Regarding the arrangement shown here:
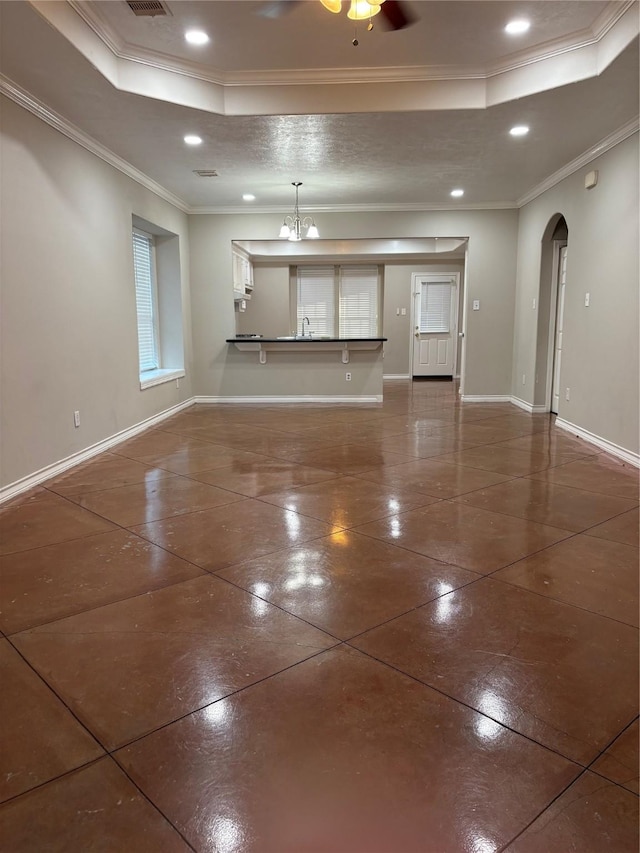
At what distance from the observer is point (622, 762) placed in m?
1.42

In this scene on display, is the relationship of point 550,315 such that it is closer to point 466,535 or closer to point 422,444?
point 422,444

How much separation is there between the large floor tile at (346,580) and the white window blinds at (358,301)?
851 centimetres

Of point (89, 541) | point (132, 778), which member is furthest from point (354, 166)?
point (132, 778)

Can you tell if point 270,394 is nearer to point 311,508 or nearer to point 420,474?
point 420,474

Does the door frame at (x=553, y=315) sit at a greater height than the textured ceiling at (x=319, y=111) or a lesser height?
lesser

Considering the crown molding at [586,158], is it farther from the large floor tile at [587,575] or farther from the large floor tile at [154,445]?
the large floor tile at [154,445]

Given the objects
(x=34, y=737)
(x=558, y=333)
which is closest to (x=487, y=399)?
(x=558, y=333)

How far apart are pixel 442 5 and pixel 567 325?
3.52 m

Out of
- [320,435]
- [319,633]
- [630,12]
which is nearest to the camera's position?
[319,633]

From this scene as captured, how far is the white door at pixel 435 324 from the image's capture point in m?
10.8

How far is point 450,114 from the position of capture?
4305 millimetres

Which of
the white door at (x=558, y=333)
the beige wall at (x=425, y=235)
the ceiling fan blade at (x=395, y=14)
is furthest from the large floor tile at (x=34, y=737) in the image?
the beige wall at (x=425, y=235)

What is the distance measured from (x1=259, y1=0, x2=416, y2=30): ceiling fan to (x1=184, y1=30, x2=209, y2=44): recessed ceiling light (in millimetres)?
569

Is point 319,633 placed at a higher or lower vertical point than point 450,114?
lower
